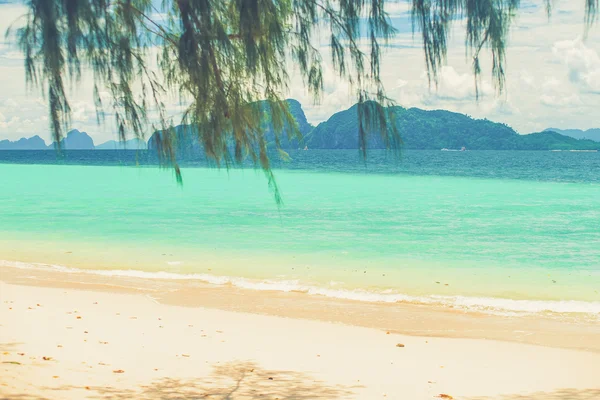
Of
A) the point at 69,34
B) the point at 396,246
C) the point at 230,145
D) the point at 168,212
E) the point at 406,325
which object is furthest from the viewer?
the point at 168,212

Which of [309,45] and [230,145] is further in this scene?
[230,145]

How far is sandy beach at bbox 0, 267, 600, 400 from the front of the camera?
5.38 meters

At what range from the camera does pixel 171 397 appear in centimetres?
502

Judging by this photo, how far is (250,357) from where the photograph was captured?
665 cm

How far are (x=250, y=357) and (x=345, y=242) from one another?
11.1 metres

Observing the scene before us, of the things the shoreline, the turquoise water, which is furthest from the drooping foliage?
the shoreline

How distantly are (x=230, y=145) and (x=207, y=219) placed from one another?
770 inches

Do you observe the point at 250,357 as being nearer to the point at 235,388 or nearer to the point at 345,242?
the point at 235,388

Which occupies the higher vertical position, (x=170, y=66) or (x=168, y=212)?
(x=170, y=66)

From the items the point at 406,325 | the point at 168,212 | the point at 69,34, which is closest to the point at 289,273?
the point at 406,325

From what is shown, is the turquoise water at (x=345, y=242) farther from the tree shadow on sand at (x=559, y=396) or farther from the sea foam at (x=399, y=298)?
the tree shadow on sand at (x=559, y=396)

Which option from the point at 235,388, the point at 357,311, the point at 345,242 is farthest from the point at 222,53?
the point at 345,242

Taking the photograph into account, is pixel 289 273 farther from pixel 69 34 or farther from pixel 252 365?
pixel 69 34

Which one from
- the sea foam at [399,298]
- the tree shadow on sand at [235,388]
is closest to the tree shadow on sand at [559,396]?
the tree shadow on sand at [235,388]
